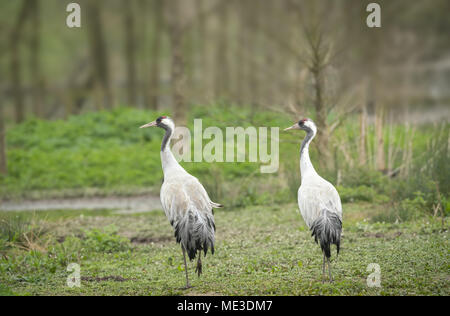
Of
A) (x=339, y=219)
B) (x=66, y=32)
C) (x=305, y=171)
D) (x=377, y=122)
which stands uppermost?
(x=66, y=32)

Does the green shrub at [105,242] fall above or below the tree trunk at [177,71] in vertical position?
below

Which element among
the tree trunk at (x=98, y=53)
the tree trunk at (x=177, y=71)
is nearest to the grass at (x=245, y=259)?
the tree trunk at (x=177, y=71)

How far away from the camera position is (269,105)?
10961mm

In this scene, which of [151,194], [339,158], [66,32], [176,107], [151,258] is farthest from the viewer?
[66,32]

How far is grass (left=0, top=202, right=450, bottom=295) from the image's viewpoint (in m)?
5.87

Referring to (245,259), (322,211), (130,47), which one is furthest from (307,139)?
(130,47)

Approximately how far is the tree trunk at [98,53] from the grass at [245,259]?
11430 mm

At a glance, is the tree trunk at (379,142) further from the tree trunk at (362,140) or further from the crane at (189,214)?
the crane at (189,214)

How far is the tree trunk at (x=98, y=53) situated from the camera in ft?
65.4

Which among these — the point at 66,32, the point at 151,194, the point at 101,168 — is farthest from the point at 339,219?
the point at 66,32

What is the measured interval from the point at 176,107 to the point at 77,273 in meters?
7.31

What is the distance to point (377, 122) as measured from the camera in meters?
11.2

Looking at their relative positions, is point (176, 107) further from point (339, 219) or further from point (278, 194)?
point (339, 219)

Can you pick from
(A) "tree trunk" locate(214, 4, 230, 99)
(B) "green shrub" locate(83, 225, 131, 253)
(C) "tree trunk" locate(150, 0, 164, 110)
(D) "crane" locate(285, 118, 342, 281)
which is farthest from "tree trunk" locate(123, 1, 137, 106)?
(D) "crane" locate(285, 118, 342, 281)
